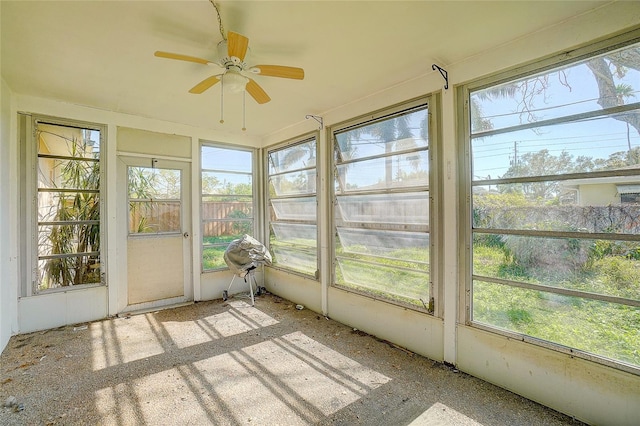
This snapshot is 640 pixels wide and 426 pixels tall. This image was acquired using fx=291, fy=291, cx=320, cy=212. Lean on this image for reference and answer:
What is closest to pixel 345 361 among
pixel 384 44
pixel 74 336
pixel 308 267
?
pixel 308 267

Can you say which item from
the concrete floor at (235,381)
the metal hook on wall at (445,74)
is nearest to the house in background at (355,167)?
the metal hook on wall at (445,74)

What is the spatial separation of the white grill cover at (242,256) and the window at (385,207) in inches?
50.4

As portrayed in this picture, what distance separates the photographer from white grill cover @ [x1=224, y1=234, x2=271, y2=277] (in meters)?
4.17

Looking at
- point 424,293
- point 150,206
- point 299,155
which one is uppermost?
point 299,155

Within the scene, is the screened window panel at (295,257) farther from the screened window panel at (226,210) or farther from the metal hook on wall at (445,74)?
the metal hook on wall at (445,74)

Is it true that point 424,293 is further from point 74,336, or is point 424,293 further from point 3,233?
point 3,233

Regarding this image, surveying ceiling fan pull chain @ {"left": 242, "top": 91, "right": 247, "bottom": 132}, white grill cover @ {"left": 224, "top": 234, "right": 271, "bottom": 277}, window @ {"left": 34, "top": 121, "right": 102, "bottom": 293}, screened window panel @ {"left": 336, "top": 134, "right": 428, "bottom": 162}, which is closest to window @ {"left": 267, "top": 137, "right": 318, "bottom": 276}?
white grill cover @ {"left": 224, "top": 234, "right": 271, "bottom": 277}

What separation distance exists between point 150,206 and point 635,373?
493cm

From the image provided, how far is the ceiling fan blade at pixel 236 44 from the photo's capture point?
73.3 inches

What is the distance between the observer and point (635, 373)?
68.1 inches

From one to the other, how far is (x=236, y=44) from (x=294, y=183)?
8.28ft

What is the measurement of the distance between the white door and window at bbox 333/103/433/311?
2.29m

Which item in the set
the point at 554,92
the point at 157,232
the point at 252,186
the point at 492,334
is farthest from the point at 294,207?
the point at 554,92

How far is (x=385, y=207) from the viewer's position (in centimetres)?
310
